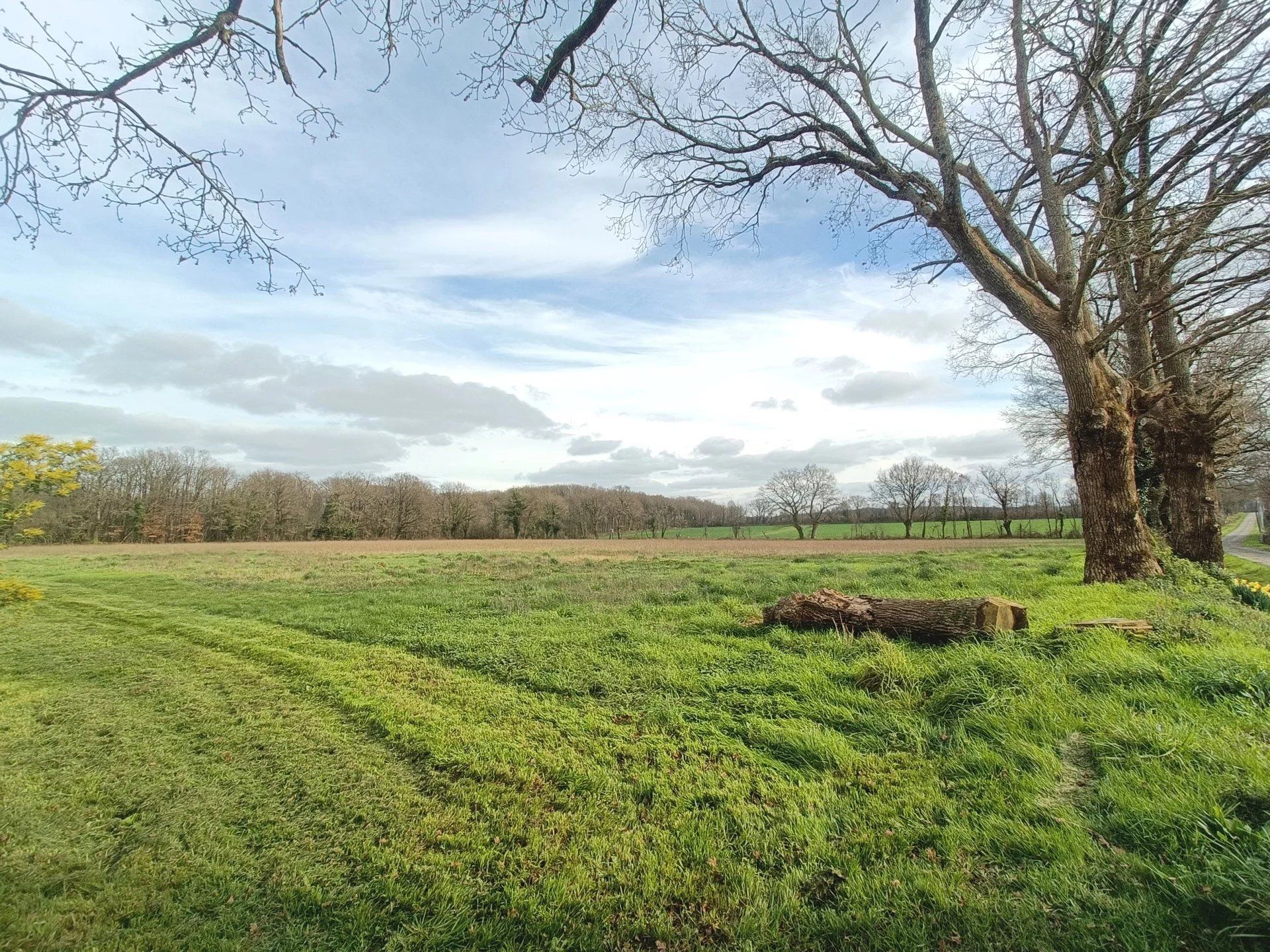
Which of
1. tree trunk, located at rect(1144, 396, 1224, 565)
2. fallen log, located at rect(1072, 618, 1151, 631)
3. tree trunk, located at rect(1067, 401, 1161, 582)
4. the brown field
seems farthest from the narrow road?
fallen log, located at rect(1072, 618, 1151, 631)

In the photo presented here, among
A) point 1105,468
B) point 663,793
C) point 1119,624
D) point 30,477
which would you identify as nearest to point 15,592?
point 30,477

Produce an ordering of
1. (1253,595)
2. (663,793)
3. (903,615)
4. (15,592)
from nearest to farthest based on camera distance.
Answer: (663,793), (15,592), (903,615), (1253,595)

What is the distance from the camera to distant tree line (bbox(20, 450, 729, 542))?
56.1m

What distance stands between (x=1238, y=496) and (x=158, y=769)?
199ft

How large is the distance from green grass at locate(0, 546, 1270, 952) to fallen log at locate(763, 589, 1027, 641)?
31 centimetres

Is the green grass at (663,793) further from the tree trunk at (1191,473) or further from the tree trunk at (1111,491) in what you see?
the tree trunk at (1191,473)

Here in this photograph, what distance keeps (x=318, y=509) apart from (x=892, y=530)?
76.9 meters

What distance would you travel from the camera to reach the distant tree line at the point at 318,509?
56062 mm

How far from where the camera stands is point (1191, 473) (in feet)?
36.8

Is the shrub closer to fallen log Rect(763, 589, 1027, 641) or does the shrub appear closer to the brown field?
fallen log Rect(763, 589, 1027, 641)

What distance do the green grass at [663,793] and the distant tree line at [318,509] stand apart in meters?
53.7

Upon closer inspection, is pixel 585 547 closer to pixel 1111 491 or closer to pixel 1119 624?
pixel 1111 491

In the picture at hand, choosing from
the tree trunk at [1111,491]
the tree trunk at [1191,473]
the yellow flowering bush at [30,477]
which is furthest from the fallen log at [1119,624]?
the yellow flowering bush at [30,477]

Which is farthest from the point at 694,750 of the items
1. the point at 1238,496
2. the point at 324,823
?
the point at 1238,496
